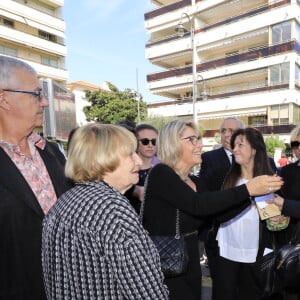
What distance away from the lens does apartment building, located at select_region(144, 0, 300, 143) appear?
27.1 meters

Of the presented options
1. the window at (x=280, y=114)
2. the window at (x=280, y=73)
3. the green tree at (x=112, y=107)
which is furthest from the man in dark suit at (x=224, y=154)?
the green tree at (x=112, y=107)

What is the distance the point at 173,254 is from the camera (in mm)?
2246

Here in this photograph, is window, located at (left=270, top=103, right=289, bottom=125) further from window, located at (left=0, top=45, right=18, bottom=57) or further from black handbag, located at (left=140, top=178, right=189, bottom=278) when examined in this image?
black handbag, located at (left=140, top=178, right=189, bottom=278)

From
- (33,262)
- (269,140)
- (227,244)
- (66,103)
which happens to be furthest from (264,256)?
(269,140)

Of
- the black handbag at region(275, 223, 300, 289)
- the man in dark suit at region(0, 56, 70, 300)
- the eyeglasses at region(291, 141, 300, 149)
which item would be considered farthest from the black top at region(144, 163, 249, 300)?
the eyeglasses at region(291, 141, 300, 149)

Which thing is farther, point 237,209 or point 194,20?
point 194,20

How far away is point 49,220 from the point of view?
144 centimetres

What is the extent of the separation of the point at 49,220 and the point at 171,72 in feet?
113

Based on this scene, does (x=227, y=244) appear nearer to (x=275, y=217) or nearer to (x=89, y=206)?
(x=275, y=217)

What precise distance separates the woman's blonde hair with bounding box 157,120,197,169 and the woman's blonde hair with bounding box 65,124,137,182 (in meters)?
0.91

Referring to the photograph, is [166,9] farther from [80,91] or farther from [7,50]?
[80,91]

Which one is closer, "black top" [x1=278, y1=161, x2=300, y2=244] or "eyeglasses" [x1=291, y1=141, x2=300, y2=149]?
"black top" [x1=278, y1=161, x2=300, y2=244]

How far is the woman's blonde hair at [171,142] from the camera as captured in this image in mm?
2443

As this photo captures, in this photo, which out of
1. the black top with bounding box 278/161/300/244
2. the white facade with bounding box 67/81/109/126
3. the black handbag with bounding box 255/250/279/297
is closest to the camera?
the black handbag with bounding box 255/250/279/297
